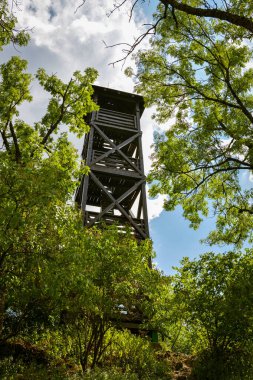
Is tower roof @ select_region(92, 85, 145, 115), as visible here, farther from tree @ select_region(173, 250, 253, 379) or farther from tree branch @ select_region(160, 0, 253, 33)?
tree branch @ select_region(160, 0, 253, 33)

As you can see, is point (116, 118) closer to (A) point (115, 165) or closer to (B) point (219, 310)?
(A) point (115, 165)

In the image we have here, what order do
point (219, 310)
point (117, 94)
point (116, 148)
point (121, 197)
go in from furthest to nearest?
point (117, 94), point (116, 148), point (121, 197), point (219, 310)

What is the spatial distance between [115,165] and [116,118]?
3737 mm

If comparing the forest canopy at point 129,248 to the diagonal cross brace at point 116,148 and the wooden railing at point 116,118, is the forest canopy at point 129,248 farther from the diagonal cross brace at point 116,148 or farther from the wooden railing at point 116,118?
the wooden railing at point 116,118

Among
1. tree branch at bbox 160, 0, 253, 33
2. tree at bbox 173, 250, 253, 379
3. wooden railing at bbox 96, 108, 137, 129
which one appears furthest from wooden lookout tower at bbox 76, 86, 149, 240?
tree branch at bbox 160, 0, 253, 33

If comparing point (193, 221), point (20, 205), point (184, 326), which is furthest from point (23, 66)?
point (184, 326)

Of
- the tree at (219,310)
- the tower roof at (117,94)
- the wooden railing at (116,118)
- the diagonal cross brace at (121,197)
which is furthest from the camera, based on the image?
the tower roof at (117,94)

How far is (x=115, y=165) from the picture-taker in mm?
18125

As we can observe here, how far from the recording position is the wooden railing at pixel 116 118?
19.9 m

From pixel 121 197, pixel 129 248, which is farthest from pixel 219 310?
pixel 121 197

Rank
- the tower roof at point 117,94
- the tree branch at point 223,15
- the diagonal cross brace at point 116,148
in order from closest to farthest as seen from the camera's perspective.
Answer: the tree branch at point 223,15
the diagonal cross brace at point 116,148
the tower roof at point 117,94

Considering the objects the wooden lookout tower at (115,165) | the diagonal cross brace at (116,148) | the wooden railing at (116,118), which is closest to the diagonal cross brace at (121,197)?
the wooden lookout tower at (115,165)

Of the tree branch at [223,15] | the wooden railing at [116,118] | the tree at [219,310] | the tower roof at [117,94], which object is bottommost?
the tree at [219,310]

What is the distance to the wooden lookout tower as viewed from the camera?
16594 millimetres
